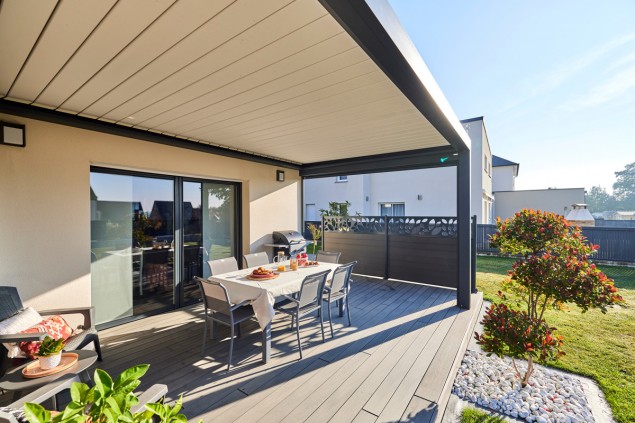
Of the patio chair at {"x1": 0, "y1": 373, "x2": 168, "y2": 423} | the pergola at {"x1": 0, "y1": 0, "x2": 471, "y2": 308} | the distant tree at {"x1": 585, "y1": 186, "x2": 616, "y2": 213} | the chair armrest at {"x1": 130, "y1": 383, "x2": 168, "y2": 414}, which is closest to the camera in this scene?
the patio chair at {"x1": 0, "y1": 373, "x2": 168, "y2": 423}

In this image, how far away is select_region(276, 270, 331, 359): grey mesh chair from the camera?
9.92 feet

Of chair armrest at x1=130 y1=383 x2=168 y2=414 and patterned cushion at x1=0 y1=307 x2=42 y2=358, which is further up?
chair armrest at x1=130 y1=383 x2=168 y2=414

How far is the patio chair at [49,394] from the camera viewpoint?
1191mm

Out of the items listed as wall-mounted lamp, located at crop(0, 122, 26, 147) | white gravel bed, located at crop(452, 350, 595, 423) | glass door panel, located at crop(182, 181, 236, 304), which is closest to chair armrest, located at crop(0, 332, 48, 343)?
wall-mounted lamp, located at crop(0, 122, 26, 147)

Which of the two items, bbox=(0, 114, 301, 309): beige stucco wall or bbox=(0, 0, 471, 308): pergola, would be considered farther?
bbox=(0, 114, 301, 309): beige stucco wall

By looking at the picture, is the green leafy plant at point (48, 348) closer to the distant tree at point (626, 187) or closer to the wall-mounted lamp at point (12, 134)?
the wall-mounted lamp at point (12, 134)

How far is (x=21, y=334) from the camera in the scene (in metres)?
2.16

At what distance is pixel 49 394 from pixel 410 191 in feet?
39.8

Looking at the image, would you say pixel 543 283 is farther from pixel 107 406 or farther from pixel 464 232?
pixel 107 406

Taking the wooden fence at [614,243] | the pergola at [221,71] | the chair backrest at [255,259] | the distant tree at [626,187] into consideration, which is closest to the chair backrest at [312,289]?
the chair backrest at [255,259]

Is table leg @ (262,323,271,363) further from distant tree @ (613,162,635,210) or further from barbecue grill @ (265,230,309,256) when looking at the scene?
distant tree @ (613,162,635,210)

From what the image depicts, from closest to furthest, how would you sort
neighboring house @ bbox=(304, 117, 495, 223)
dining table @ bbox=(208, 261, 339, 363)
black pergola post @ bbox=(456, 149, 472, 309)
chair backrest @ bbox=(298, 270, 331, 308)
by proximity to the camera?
dining table @ bbox=(208, 261, 339, 363) < chair backrest @ bbox=(298, 270, 331, 308) < black pergola post @ bbox=(456, 149, 472, 309) < neighboring house @ bbox=(304, 117, 495, 223)

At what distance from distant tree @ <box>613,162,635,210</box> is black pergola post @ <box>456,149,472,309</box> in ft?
181

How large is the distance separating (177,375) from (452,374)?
270 cm
